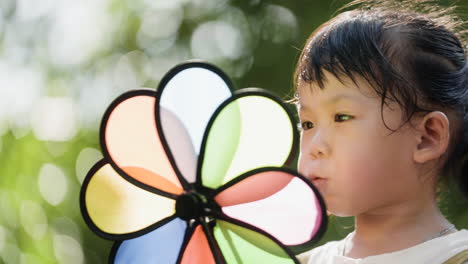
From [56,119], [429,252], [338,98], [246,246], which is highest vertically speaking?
[56,119]

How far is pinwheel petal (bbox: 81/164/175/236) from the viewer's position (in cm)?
84

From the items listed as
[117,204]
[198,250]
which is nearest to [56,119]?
[117,204]

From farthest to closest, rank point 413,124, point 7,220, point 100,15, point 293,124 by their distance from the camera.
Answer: point 100,15
point 7,220
point 413,124
point 293,124

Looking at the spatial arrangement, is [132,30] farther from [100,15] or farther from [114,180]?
[114,180]

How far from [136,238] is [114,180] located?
8cm

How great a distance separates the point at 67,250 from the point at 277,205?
1.21 meters

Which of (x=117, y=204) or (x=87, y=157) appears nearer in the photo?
(x=117, y=204)

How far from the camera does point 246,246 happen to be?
78 centimetres

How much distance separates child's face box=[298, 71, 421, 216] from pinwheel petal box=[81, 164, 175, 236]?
0.19 metres

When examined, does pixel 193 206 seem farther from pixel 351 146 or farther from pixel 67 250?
pixel 67 250

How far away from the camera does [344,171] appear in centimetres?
87

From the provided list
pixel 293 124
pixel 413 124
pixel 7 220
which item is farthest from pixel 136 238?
pixel 7 220

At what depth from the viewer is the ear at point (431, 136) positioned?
3.00ft

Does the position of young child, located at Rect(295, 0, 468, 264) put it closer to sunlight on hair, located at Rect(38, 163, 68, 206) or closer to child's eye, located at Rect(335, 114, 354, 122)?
child's eye, located at Rect(335, 114, 354, 122)
